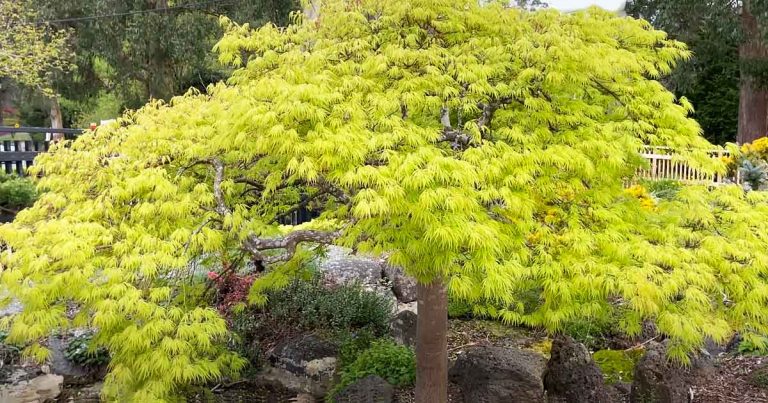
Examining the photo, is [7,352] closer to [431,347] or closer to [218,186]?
[218,186]

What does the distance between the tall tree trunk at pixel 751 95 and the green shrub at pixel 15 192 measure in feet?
58.8

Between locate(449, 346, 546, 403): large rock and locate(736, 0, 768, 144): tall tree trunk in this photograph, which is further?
locate(736, 0, 768, 144): tall tree trunk

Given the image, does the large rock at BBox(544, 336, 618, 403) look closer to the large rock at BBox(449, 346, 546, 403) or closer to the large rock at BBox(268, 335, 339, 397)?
the large rock at BBox(449, 346, 546, 403)

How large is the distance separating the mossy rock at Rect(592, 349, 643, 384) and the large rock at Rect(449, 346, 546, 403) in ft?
3.96

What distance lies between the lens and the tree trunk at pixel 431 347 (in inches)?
247

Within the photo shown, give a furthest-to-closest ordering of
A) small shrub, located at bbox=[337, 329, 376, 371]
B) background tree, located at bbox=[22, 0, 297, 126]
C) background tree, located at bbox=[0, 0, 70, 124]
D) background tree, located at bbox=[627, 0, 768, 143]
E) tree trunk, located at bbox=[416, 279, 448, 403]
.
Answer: background tree, located at bbox=[22, 0, 297, 126] < background tree, located at bbox=[0, 0, 70, 124] < background tree, located at bbox=[627, 0, 768, 143] < small shrub, located at bbox=[337, 329, 376, 371] < tree trunk, located at bbox=[416, 279, 448, 403]

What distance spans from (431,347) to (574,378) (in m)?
1.84

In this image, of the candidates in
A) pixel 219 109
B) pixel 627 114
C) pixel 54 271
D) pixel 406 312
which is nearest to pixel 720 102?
pixel 406 312

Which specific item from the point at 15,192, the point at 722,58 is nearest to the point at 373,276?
the point at 15,192

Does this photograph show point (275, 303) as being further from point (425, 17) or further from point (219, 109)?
point (425, 17)

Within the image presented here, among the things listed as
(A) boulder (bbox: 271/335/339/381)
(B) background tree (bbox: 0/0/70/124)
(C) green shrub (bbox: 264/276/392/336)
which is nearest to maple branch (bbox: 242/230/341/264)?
(A) boulder (bbox: 271/335/339/381)

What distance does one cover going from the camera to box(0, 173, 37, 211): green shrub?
11.4 m

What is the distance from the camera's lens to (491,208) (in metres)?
4.77

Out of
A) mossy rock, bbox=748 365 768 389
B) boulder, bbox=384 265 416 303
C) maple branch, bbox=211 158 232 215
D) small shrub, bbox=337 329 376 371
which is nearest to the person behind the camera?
maple branch, bbox=211 158 232 215
